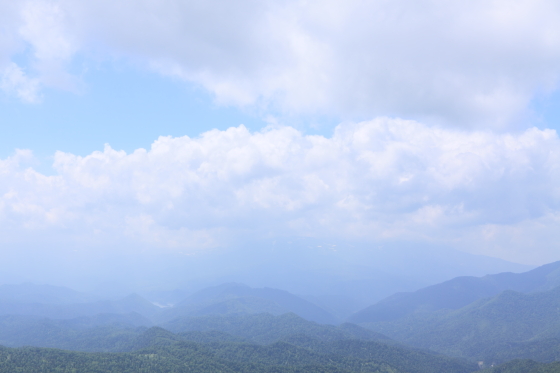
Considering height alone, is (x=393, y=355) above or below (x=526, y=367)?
below

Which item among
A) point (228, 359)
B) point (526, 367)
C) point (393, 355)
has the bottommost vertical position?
point (393, 355)

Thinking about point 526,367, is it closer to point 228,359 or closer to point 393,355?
point 393,355

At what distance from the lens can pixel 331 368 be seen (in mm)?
133000

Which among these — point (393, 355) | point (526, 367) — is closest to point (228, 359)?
point (393, 355)

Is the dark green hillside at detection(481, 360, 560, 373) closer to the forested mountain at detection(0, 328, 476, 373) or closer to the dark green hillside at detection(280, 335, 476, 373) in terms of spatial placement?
the dark green hillside at detection(280, 335, 476, 373)

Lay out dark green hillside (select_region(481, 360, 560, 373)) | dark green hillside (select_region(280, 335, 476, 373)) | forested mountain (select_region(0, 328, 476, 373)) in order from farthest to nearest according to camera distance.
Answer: dark green hillside (select_region(280, 335, 476, 373)) < forested mountain (select_region(0, 328, 476, 373)) < dark green hillside (select_region(481, 360, 560, 373))

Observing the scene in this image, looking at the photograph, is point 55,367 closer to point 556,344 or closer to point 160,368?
point 160,368

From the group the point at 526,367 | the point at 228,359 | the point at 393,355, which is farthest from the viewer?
the point at 393,355

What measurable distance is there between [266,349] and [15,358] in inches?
3691

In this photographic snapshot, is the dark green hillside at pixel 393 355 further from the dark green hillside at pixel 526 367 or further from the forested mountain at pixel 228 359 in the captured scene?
the dark green hillside at pixel 526 367

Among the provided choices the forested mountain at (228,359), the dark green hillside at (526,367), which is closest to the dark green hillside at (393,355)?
the forested mountain at (228,359)

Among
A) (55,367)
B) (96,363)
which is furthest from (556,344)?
(55,367)

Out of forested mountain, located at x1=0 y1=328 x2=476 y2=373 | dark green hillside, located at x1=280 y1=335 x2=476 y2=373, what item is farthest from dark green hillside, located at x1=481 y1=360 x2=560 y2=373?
forested mountain, located at x1=0 y1=328 x2=476 y2=373

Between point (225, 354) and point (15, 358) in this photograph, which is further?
point (225, 354)
